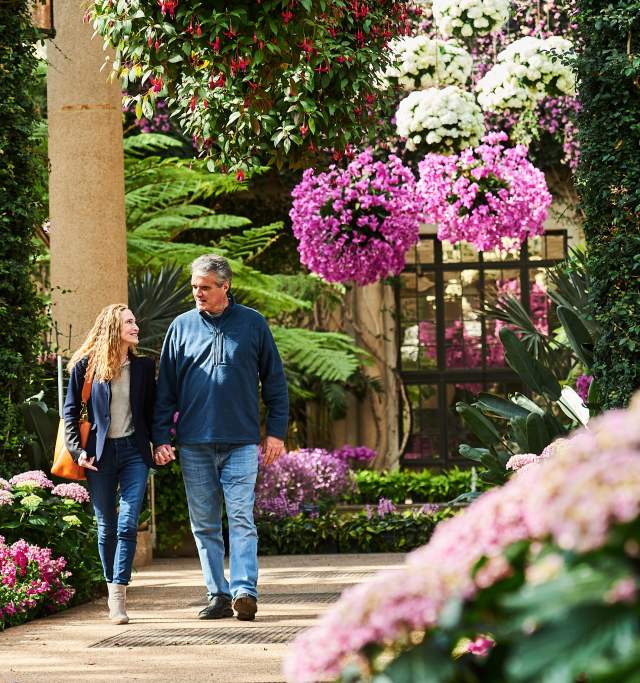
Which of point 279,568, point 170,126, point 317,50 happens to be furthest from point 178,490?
point 170,126

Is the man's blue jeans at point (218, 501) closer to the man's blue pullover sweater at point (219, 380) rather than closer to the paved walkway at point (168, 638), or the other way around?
the man's blue pullover sweater at point (219, 380)

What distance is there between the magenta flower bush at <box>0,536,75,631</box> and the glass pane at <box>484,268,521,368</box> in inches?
436

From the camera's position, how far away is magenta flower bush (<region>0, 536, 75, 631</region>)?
586 centimetres

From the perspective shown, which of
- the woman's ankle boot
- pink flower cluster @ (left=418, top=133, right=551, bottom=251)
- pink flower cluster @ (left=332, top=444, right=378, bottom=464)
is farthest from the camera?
pink flower cluster @ (left=332, top=444, right=378, bottom=464)

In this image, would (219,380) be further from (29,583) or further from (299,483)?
(299,483)

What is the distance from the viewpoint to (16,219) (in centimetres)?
711

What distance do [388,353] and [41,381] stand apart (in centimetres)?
981

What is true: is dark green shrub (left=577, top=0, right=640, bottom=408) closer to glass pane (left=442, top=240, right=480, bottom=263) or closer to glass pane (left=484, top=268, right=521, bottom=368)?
glass pane (left=484, top=268, right=521, bottom=368)

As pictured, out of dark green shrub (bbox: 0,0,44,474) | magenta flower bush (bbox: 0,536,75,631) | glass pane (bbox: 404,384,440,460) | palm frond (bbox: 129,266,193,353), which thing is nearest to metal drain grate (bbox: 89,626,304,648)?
magenta flower bush (bbox: 0,536,75,631)

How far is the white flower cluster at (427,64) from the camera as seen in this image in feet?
27.8

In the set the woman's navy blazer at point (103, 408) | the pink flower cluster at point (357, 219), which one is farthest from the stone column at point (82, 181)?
the woman's navy blazer at point (103, 408)

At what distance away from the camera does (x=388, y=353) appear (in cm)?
1694

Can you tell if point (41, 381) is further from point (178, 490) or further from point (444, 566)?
point (444, 566)

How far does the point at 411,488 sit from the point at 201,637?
30.7 ft
